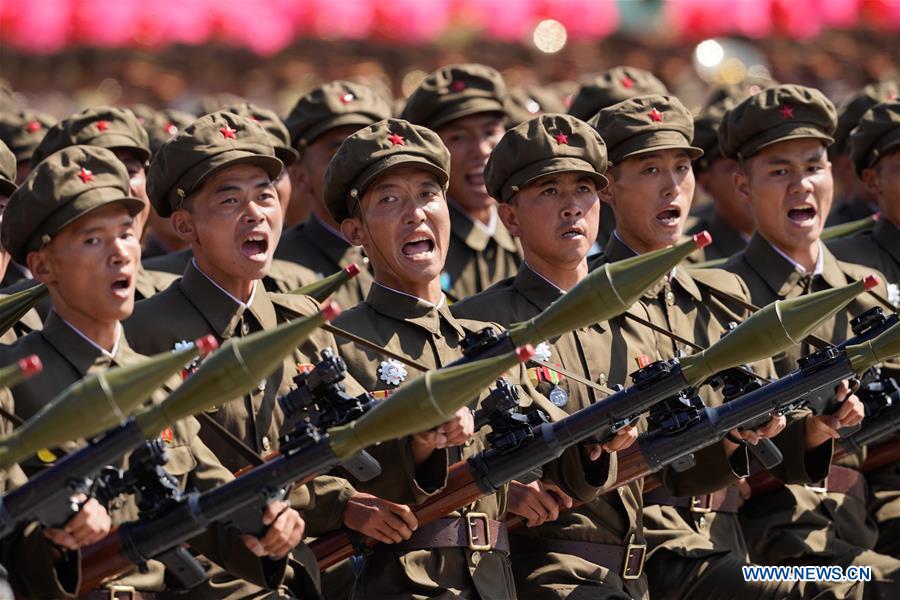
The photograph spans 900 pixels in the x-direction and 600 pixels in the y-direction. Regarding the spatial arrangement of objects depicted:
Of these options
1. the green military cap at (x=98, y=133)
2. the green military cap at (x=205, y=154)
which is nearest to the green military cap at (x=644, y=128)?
the green military cap at (x=205, y=154)

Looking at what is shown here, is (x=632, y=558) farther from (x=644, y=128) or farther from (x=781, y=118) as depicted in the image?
(x=781, y=118)

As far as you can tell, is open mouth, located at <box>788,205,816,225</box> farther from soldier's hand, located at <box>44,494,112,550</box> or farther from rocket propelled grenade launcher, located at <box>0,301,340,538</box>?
soldier's hand, located at <box>44,494,112,550</box>

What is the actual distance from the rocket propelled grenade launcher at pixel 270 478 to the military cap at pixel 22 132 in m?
5.33

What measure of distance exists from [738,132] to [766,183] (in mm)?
367

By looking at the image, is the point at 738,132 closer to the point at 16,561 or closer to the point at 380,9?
the point at 16,561

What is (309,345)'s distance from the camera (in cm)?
1093

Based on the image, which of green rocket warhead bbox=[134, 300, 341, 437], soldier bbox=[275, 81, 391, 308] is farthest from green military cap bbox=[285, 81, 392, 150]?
green rocket warhead bbox=[134, 300, 341, 437]

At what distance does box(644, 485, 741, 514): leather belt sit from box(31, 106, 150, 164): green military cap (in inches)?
151

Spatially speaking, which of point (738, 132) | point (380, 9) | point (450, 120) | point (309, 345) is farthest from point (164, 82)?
point (309, 345)

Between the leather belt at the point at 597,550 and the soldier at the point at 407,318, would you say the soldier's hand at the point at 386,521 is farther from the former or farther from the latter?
the leather belt at the point at 597,550

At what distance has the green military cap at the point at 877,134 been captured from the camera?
46.6 feet

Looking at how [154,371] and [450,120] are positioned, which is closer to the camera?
[154,371]

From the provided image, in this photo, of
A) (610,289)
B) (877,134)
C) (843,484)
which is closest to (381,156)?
(610,289)

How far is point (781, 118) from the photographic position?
1322cm
